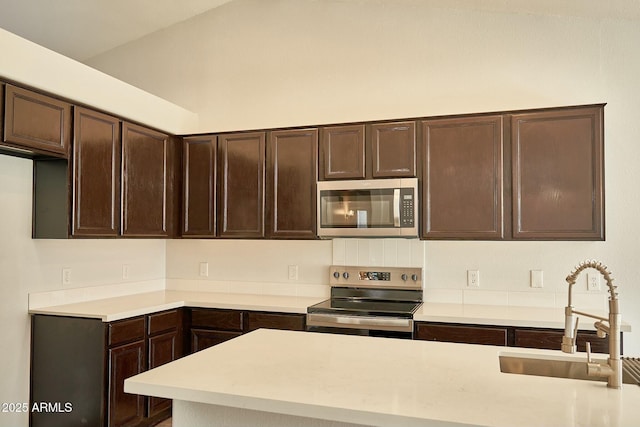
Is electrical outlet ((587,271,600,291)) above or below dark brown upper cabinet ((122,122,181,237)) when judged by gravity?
below

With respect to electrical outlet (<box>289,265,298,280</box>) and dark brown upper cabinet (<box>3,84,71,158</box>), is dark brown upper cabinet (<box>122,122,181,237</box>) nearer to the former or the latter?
dark brown upper cabinet (<box>3,84,71,158</box>)

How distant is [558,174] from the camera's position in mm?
2998

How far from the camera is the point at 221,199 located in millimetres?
3791

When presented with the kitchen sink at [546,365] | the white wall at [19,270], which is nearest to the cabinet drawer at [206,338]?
the white wall at [19,270]

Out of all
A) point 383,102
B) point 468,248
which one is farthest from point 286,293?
point 383,102

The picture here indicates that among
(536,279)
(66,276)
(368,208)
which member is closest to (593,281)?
(536,279)

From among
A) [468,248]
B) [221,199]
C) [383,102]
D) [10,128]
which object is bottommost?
[468,248]

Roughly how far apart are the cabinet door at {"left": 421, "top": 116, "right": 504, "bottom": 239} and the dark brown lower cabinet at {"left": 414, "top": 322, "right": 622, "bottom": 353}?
619 mm

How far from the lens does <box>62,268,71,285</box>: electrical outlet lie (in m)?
3.24

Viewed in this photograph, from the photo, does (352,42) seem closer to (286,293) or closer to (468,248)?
(468,248)

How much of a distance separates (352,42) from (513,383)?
3.08m

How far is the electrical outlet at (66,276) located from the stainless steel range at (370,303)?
1.70 meters

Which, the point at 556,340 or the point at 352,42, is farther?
the point at 352,42

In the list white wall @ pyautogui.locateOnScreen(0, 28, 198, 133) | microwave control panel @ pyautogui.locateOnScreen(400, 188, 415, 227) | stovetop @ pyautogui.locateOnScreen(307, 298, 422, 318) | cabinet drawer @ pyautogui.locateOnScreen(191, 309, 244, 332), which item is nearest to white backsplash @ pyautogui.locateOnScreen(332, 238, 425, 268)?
stovetop @ pyautogui.locateOnScreen(307, 298, 422, 318)
